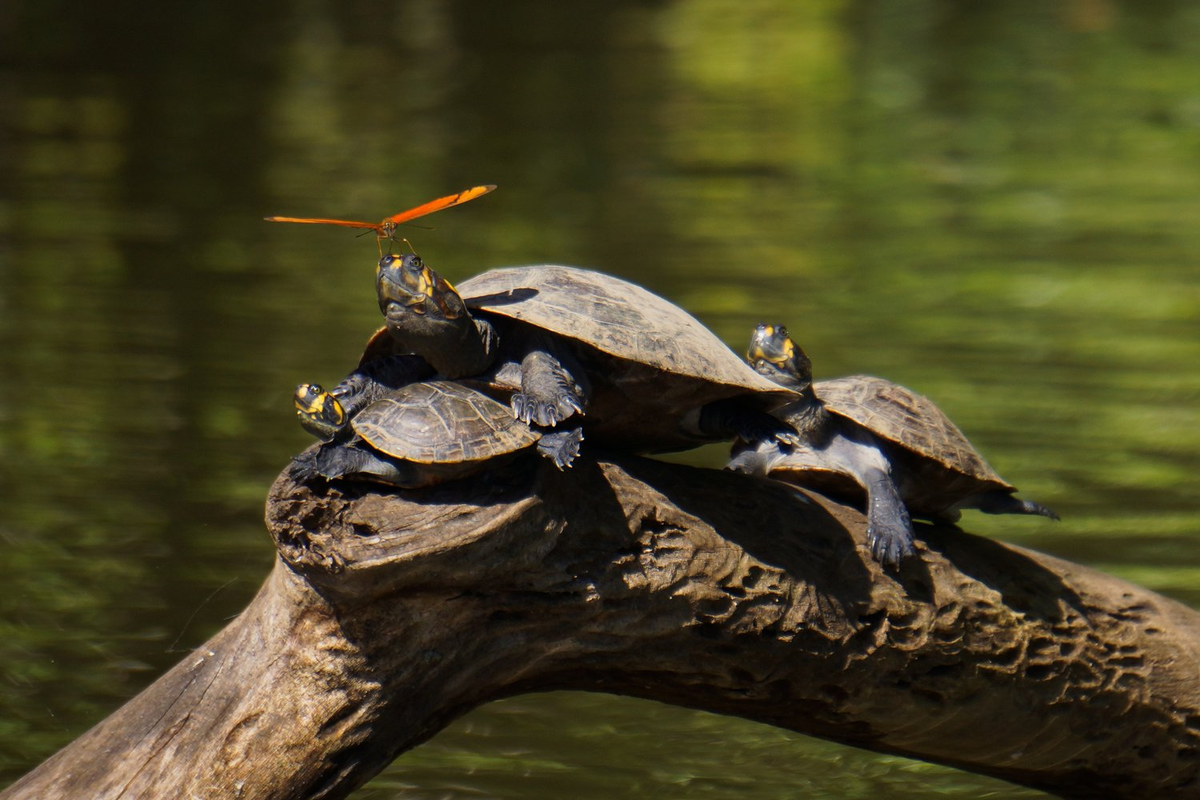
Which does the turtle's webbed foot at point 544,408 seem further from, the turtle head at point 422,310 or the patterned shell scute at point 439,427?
the turtle head at point 422,310

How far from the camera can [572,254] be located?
26.0 ft

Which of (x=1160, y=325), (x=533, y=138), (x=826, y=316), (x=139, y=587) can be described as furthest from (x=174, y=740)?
(x=533, y=138)

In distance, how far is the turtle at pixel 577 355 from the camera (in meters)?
2.08

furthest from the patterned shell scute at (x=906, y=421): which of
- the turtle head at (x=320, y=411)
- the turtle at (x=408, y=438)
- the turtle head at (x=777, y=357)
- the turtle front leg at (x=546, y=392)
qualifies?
the turtle head at (x=320, y=411)

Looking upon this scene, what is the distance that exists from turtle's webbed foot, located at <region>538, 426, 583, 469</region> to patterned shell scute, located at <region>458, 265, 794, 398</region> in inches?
7.0

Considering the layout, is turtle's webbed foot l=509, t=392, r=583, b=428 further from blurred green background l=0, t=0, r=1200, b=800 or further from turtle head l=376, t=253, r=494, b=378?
blurred green background l=0, t=0, r=1200, b=800

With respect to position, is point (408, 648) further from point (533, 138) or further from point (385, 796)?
point (533, 138)

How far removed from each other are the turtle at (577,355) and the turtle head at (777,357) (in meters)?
0.12

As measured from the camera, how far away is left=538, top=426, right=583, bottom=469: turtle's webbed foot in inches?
78.3

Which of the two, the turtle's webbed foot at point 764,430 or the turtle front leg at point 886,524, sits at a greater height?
the turtle's webbed foot at point 764,430

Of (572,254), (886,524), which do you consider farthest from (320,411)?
(572,254)

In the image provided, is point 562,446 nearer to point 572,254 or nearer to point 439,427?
point 439,427

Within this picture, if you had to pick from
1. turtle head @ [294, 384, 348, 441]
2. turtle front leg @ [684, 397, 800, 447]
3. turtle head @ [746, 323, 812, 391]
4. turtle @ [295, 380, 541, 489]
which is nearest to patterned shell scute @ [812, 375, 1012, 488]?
Answer: turtle head @ [746, 323, 812, 391]

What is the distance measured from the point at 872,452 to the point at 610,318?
647mm
